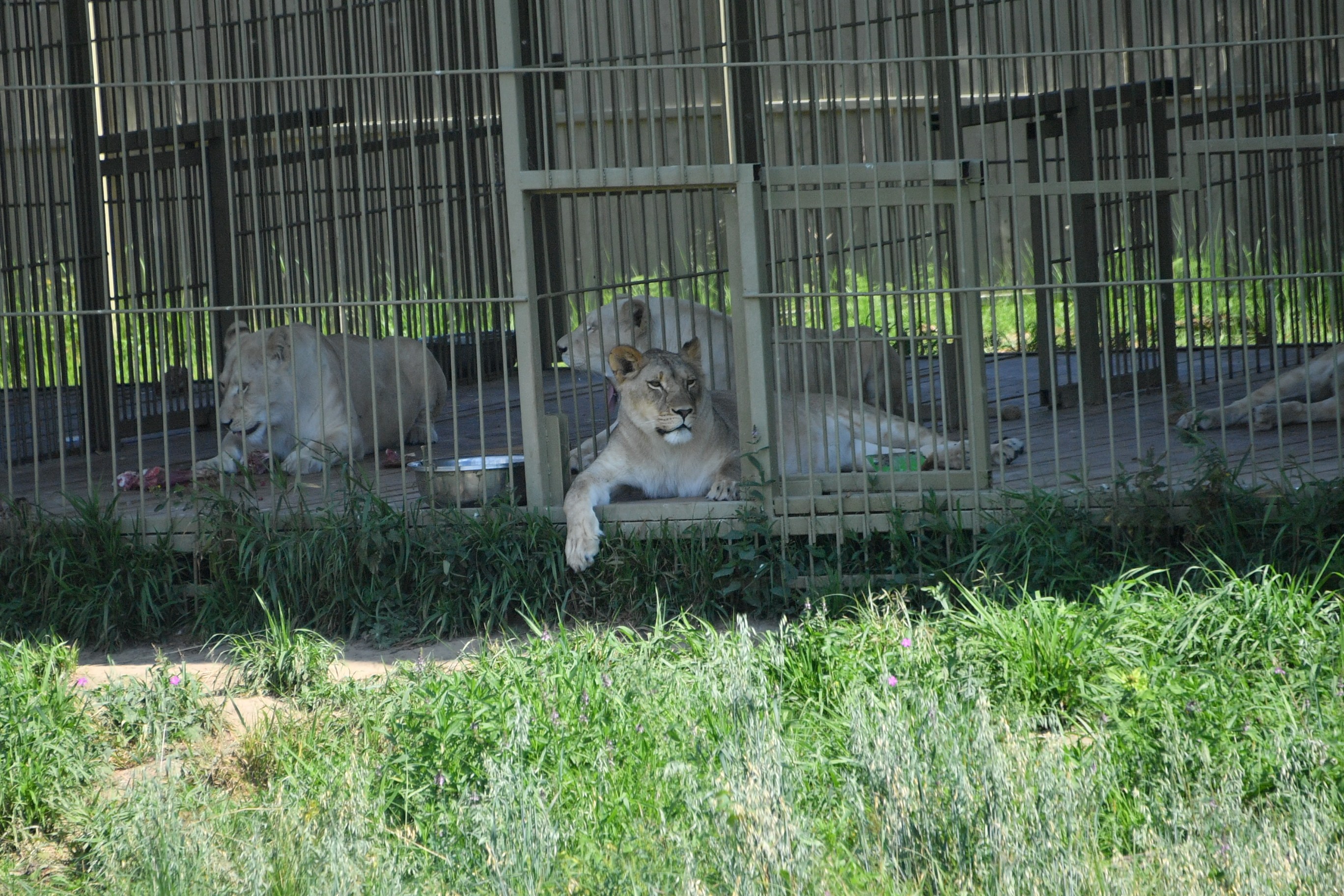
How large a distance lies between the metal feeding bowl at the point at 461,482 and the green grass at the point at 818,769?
102 cm

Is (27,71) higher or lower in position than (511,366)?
higher

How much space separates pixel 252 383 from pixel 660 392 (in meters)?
2.24

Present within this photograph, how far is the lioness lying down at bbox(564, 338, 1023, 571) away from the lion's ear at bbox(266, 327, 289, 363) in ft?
6.60

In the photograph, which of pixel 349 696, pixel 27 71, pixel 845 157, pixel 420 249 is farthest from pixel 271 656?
pixel 27 71

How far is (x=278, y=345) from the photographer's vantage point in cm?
670

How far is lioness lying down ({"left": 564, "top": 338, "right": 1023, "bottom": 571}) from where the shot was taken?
16.8ft

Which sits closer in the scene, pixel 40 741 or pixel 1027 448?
pixel 40 741

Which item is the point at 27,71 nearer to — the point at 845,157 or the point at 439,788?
the point at 845,157

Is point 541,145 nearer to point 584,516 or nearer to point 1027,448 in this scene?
point 584,516

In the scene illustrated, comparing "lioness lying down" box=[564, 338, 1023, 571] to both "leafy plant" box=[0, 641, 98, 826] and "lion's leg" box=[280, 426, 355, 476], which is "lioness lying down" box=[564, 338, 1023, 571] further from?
"leafy plant" box=[0, 641, 98, 826]

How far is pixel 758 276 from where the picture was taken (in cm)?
502

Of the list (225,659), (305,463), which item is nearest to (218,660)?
(225,659)

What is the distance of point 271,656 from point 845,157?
8.75 ft

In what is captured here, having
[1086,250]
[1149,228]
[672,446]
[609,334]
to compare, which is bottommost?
[672,446]
